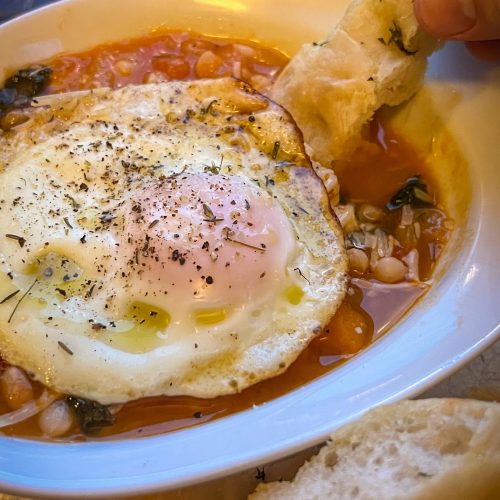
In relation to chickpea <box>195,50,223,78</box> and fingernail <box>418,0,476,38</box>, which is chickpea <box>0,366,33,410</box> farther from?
fingernail <box>418,0,476,38</box>

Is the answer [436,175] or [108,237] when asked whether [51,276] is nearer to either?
[108,237]

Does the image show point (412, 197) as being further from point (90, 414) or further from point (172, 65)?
point (90, 414)

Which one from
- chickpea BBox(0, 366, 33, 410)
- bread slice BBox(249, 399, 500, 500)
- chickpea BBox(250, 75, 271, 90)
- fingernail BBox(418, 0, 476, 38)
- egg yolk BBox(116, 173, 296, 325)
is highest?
fingernail BBox(418, 0, 476, 38)

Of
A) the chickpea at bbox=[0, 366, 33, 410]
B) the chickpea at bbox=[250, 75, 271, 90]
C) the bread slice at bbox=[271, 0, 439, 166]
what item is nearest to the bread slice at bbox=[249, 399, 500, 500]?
the chickpea at bbox=[0, 366, 33, 410]

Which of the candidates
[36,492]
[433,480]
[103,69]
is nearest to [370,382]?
[433,480]

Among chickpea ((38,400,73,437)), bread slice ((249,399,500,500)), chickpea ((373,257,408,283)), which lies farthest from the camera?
chickpea ((373,257,408,283))

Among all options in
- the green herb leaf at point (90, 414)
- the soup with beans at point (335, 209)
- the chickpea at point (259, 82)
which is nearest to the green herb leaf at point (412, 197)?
the soup with beans at point (335, 209)
